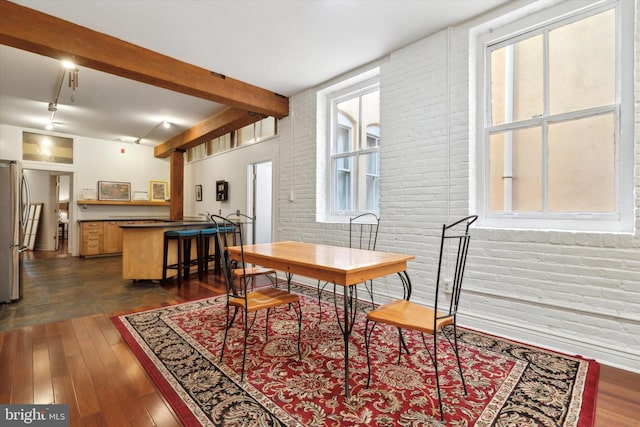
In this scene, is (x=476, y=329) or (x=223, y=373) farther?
(x=476, y=329)

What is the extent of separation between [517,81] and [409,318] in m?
2.36

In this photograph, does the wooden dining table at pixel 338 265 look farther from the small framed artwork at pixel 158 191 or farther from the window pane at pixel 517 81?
the small framed artwork at pixel 158 191

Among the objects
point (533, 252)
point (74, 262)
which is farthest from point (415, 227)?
point (74, 262)

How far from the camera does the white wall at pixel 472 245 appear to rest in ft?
6.98

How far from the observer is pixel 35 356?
2.21 meters

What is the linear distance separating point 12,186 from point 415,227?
4500 mm

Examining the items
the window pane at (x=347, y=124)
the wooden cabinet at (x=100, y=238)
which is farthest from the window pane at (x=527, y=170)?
the wooden cabinet at (x=100, y=238)

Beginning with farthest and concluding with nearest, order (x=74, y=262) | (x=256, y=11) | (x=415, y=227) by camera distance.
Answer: (x=74, y=262), (x=415, y=227), (x=256, y=11)

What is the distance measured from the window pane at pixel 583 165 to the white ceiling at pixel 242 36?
4.13 ft

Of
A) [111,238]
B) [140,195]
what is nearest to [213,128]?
[140,195]

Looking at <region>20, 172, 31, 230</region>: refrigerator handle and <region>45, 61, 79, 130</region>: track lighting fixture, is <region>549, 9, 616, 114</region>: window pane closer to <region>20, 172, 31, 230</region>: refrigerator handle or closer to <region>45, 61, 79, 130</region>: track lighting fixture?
<region>45, 61, 79, 130</region>: track lighting fixture

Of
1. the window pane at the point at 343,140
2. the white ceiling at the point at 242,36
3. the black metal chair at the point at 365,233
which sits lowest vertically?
the black metal chair at the point at 365,233

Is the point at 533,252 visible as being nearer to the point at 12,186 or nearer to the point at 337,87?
the point at 337,87

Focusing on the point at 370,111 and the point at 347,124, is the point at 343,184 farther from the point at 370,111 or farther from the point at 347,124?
the point at 370,111
